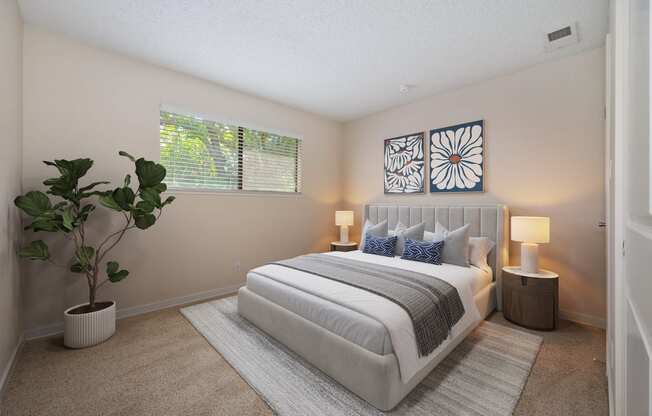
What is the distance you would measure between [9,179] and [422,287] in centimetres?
317

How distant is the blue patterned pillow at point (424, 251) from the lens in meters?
2.86

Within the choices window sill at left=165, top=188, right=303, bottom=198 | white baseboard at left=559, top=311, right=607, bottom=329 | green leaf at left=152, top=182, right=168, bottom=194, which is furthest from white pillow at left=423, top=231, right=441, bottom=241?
green leaf at left=152, top=182, right=168, bottom=194

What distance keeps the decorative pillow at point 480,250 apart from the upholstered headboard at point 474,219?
9 cm

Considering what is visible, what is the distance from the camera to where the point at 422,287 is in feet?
6.67

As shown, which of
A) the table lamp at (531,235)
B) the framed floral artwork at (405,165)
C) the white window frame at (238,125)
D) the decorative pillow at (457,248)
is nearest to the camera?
the table lamp at (531,235)

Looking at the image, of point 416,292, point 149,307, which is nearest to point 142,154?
point 149,307

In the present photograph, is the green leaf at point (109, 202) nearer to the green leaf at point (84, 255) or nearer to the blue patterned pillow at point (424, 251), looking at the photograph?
the green leaf at point (84, 255)

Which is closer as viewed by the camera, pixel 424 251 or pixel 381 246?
pixel 424 251

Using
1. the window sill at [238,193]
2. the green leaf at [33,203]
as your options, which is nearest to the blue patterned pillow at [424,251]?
the window sill at [238,193]

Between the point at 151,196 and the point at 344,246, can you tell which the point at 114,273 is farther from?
the point at 344,246

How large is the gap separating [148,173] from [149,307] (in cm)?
157

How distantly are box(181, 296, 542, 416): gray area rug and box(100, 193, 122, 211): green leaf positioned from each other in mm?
1336

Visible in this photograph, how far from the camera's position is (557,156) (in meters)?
2.76

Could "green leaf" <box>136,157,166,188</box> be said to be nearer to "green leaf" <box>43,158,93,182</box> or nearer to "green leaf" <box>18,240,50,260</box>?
"green leaf" <box>43,158,93,182</box>
